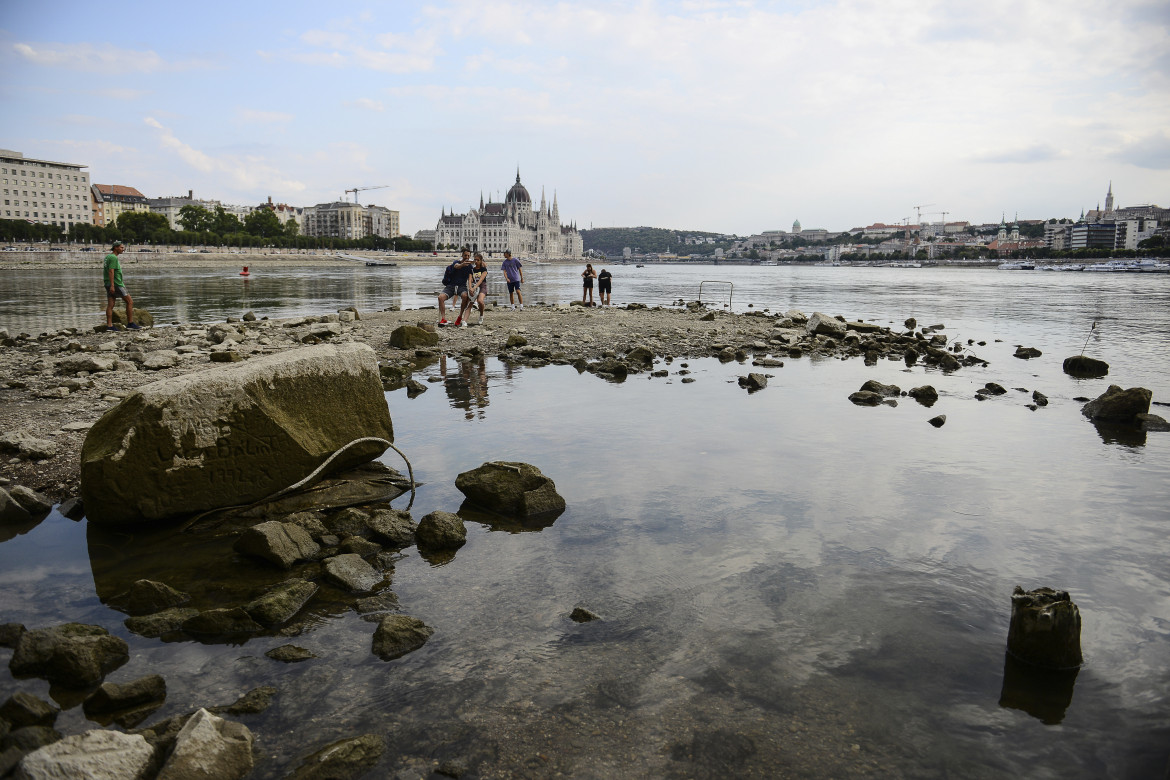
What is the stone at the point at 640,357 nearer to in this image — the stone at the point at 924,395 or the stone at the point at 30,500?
the stone at the point at 924,395

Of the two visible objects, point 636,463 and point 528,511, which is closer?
point 528,511

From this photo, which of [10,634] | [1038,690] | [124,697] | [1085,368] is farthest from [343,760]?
[1085,368]

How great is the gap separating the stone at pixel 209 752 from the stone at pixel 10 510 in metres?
4.58

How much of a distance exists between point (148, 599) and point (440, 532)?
227 cm

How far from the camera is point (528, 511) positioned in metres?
7.16

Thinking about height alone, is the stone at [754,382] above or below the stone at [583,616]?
above

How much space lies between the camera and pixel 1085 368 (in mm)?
16500

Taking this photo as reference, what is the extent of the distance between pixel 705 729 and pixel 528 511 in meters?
3.45

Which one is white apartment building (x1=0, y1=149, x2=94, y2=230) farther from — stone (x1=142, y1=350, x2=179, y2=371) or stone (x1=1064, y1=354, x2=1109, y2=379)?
stone (x1=1064, y1=354, x2=1109, y2=379)

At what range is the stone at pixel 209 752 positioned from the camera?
340 centimetres

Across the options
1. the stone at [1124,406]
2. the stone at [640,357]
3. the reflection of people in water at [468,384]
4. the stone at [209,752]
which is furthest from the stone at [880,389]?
the stone at [209,752]

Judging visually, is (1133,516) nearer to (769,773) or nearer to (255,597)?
(769,773)

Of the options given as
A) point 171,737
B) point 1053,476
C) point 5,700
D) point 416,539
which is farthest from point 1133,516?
point 5,700

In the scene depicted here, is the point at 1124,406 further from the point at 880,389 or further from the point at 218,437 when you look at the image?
the point at 218,437
